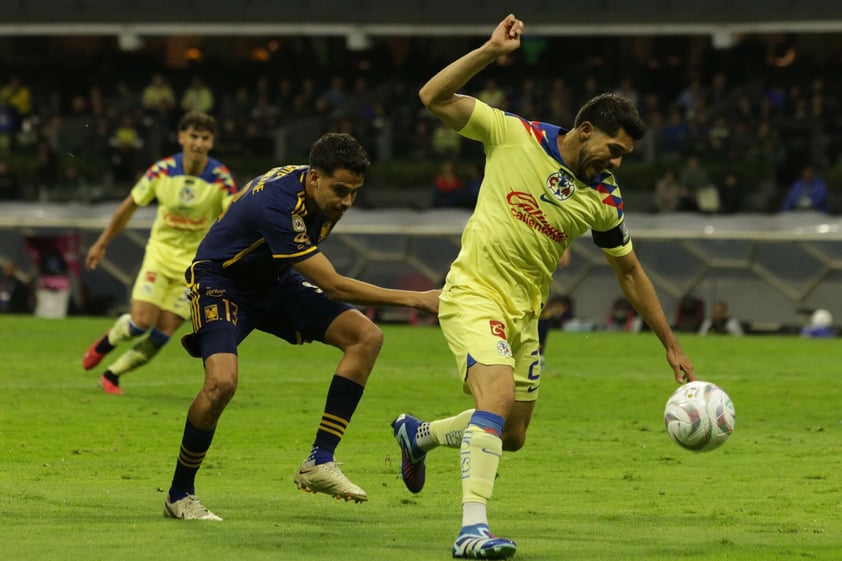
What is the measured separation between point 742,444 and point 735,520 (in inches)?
143

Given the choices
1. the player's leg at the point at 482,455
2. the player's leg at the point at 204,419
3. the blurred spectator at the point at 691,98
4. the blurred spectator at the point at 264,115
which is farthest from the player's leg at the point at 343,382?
the blurred spectator at the point at 264,115

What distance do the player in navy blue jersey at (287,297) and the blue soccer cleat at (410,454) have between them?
14.0 inches

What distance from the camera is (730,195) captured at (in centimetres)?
2589

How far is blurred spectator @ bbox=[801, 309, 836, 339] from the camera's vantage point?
2361 cm

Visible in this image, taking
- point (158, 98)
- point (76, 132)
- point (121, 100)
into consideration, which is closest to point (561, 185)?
point (76, 132)

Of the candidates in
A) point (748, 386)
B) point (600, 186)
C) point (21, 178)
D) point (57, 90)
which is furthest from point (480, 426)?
point (57, 90)

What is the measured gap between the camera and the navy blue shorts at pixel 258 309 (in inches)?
321

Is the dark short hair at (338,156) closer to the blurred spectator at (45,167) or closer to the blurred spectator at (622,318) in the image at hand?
the blurred spectator at (622,318)

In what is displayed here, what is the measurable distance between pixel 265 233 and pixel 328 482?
1.32 m

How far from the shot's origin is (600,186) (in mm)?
7664

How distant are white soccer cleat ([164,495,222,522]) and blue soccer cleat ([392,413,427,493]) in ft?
3.85

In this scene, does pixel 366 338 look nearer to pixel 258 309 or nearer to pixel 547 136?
pixel 258 309

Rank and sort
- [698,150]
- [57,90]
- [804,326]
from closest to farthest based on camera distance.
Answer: [804,326] < [698,150] < [57,90]

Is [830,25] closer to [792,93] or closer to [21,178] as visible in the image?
[792,93]
